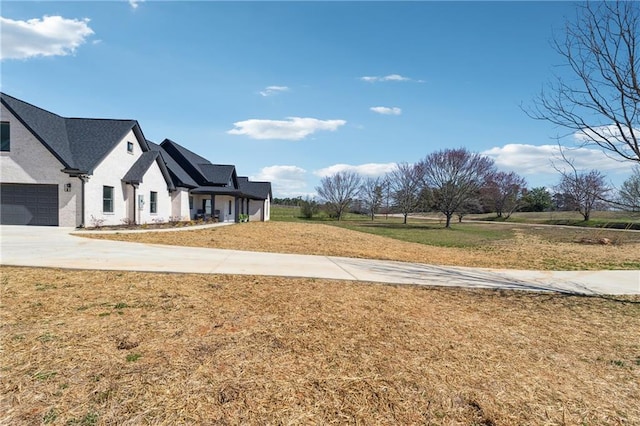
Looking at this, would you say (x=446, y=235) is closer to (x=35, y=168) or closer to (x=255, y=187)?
(x=255, y=187)

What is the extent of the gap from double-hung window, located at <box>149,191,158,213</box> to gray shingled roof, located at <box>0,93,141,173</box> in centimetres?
409

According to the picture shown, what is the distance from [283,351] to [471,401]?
1.93 meters

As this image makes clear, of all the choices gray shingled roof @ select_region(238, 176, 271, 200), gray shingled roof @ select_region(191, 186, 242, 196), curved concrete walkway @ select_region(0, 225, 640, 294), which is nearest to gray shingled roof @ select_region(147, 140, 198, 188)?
gray shingled roof @ select_region(191, 186, 242, 196)

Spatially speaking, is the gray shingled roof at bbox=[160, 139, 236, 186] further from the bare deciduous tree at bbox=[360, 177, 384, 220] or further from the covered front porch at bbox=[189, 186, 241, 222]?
the bare deciduous tree at bbox=[360, 177, 384, 220]

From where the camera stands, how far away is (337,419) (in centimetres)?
269

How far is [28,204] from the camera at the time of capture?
670 inches

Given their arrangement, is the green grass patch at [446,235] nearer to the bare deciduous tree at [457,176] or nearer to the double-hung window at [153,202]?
the bare deciduous tree at [457,176]

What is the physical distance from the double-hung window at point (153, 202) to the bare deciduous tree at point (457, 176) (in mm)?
30213

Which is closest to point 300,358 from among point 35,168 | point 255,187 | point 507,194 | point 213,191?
point 35,168

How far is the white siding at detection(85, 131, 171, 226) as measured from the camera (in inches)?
700

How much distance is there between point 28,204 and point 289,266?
16024 mm

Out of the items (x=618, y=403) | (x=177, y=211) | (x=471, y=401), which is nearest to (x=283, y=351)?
(x=471, y=401)

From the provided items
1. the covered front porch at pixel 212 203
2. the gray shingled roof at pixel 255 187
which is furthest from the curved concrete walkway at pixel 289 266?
the gray shingled roof at pixel 255 187

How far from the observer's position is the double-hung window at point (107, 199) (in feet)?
61.3
